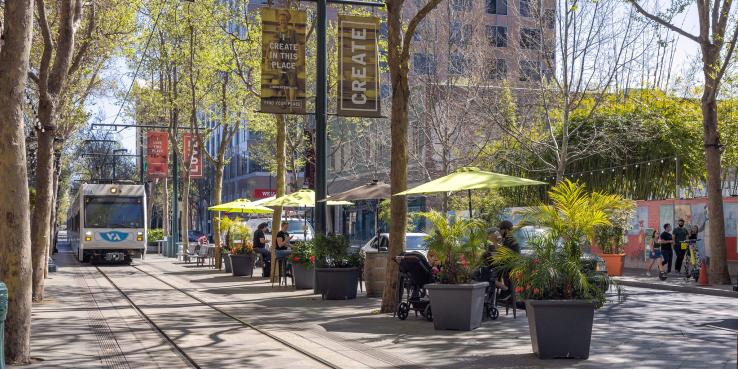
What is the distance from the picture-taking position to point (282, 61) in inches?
782

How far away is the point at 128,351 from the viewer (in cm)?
1164

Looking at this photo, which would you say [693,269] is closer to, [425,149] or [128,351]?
[128,351]

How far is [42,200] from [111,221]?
21.6 metres

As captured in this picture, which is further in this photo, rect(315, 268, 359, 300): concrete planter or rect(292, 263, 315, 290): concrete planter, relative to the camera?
rect(292, 263, 315, 290): concrete planter

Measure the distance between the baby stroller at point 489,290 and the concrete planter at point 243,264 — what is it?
14.6 meters

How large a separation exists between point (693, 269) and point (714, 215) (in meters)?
2.09

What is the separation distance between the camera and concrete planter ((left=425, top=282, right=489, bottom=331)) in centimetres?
1319

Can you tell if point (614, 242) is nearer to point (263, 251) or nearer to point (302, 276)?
point (263, 251)

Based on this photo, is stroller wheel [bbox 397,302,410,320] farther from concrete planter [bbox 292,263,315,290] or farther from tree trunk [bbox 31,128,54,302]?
tree trunk [bbox 31,128,54,302]

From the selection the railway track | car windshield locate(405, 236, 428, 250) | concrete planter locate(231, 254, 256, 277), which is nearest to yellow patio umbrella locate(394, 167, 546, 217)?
the railway track

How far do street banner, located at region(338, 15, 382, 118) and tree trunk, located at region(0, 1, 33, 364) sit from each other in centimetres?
815

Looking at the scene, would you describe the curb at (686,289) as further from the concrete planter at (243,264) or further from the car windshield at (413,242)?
the concrete planter at (243,264)

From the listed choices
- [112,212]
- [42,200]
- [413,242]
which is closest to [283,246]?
[413,242]

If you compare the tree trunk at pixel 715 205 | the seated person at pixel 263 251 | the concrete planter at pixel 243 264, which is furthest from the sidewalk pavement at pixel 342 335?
the concrete planter at pixel 243 264
